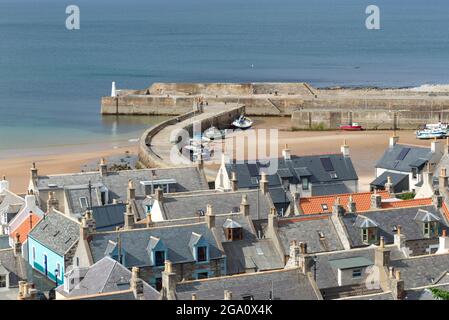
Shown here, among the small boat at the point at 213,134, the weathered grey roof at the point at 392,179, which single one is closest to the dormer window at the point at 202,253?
the weathered grey roof at the point at 392,179

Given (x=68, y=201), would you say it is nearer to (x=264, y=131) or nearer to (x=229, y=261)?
(x=229, y=261)

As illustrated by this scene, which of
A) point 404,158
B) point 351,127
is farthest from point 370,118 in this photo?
point 404,158

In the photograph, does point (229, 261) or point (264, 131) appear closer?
point (229, 261)

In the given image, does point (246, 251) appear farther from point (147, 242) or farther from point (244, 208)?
point (147, 242)

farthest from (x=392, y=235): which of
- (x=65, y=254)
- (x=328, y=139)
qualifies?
(x=328, y=139)

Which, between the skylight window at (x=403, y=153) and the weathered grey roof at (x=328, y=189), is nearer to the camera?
the weathered grey roof at (x=328, y=189)

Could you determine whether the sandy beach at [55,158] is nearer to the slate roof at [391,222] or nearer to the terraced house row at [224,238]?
the terraced house row at [224,238]
